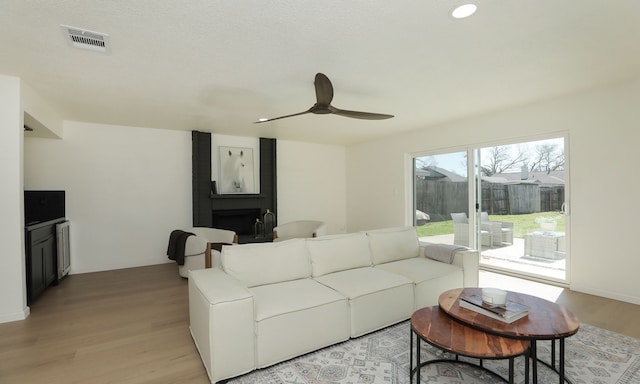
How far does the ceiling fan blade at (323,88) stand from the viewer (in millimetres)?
2361

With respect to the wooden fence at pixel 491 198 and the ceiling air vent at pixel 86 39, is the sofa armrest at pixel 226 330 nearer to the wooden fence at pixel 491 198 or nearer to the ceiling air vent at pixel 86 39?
the ceiling air vent at pixel 86 39

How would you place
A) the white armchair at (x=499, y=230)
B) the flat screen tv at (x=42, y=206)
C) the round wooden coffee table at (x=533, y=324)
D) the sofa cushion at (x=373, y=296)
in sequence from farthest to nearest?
the white armchair at (x=499, y=230) < the flat screen tv at (x=42, y=206) < the sofa cushion at (x=373, y=296) < the round wooden coffee table at (x=533, y=324)

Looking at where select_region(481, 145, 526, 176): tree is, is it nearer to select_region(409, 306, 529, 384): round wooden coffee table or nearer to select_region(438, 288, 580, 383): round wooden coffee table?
select_region(438, 288, 580, 383): round wooden coffee table

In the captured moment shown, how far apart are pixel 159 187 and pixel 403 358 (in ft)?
15.8

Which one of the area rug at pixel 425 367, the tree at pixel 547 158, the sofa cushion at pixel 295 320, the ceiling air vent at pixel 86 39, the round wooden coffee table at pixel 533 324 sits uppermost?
the ceiling air vent at pixel 86 39

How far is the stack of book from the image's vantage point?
1.90 metres

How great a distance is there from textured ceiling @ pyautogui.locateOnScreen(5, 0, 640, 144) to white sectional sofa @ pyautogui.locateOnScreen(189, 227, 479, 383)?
1.68 m

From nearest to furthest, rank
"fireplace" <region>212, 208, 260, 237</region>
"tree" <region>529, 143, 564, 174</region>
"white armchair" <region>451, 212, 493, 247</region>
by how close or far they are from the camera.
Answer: "tree" <region>529, 143, 564, 174</region>
"white armchair" <region>451, 212, 493, 247</region>
"fireplace" <region>212, 208, 260, 237</region>

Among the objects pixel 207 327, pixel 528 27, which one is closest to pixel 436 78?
pixel 528 27

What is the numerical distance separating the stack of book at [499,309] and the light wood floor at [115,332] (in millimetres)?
1515

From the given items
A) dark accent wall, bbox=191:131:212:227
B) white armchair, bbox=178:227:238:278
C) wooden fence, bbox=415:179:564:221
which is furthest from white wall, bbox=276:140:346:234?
white armchair, bbox=178:227:238:278

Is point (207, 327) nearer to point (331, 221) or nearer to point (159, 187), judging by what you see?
point (159, 187)

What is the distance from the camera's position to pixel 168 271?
474cm

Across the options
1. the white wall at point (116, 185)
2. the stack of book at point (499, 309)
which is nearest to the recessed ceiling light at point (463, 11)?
the stack of book at point (499, 309)
